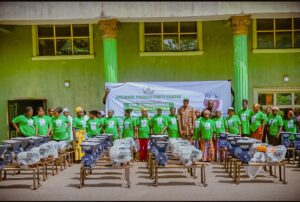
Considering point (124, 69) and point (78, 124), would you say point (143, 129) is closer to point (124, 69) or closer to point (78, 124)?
point (78, 124)

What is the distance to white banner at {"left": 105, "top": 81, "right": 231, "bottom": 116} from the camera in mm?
16000

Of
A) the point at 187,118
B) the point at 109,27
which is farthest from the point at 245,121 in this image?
the point at 109,27

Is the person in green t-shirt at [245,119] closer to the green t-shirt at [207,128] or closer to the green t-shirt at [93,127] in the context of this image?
the green t-shirt at [207,128]

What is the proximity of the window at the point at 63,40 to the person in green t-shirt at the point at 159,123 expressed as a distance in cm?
498

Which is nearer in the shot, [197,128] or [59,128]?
[197,128]

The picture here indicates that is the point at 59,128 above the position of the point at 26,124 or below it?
below

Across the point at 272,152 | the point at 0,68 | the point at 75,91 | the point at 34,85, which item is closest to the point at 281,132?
the point at 272,152

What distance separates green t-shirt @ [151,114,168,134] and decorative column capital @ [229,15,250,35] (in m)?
3.75

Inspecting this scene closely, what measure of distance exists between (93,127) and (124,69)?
4134 mm

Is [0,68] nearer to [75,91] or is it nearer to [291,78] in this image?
[75,91]

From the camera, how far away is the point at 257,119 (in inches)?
595

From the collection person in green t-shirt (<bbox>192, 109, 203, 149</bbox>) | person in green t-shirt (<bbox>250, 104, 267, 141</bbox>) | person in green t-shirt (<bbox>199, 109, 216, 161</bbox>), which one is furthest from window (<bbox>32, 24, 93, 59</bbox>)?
person in green t-shirt (<bbox>250, 104, 267, 141</bbox>)

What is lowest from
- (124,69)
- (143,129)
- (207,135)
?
(207,135)

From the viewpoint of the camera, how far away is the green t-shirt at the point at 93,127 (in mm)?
15227
